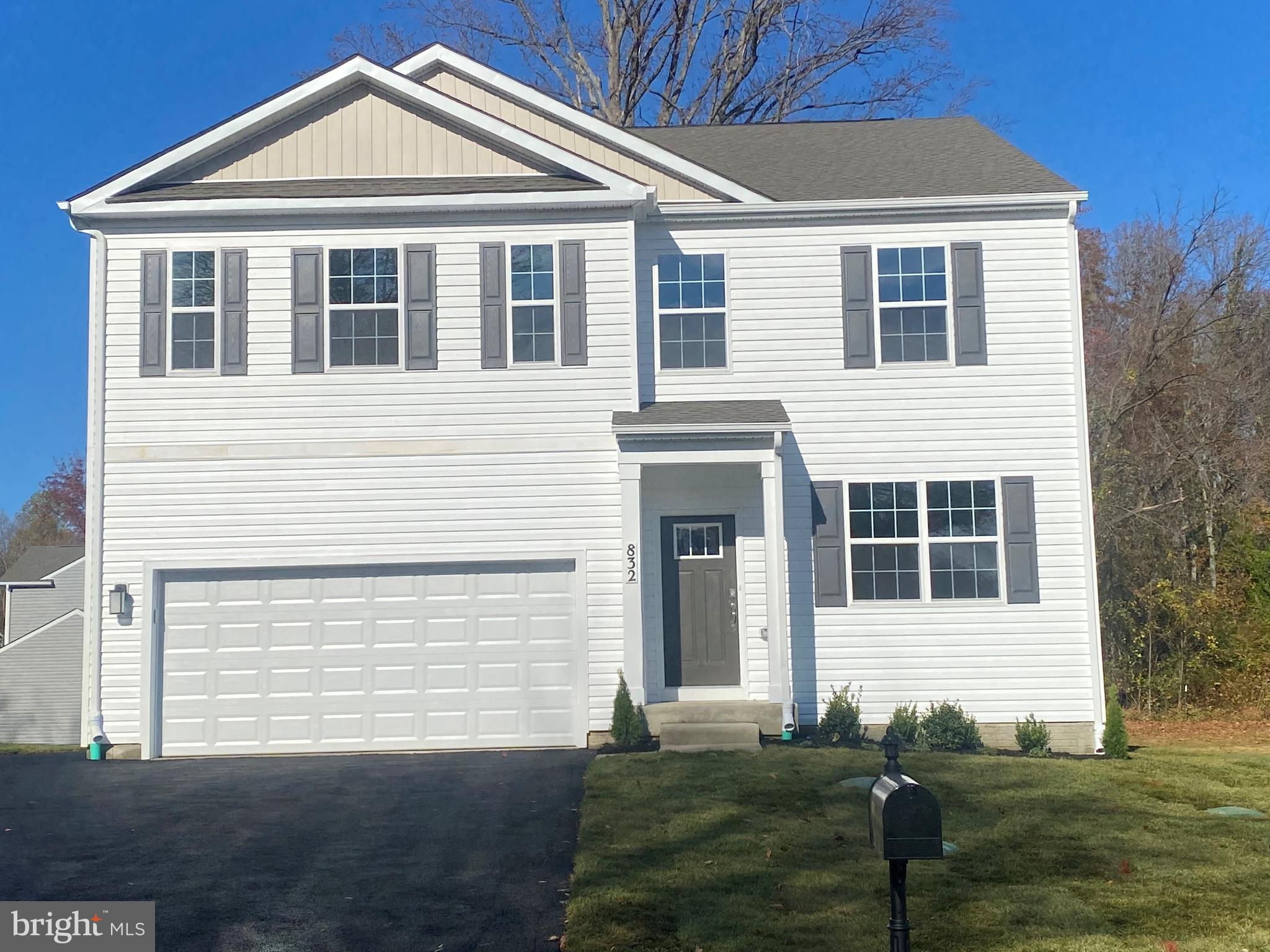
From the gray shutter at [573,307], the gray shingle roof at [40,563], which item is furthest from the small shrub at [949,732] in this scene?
the gray shingle roof at [40,563]

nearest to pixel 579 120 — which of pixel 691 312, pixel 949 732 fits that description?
pixel 691 312

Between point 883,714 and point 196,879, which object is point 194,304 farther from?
point 883,714

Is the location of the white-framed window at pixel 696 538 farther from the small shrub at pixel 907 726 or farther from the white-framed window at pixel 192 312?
the white-framed window at pixel 192 312

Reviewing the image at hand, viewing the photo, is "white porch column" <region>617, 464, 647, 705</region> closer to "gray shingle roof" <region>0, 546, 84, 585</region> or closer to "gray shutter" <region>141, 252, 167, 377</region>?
"gray shutter" <region>141, 252, 167, 377</region>

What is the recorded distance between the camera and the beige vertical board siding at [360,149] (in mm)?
13344

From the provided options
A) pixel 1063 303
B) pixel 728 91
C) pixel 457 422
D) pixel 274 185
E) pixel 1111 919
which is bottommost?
pixel 1111 919

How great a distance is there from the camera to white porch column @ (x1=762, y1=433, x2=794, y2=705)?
12586mm

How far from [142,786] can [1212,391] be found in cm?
1869

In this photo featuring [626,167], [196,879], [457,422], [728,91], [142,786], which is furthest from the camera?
[728,91]

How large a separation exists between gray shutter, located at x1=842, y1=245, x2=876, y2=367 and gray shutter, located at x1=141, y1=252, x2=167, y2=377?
300 inches

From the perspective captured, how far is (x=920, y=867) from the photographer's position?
7.27 metres

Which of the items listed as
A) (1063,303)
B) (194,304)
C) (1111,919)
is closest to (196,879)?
(1111,919)

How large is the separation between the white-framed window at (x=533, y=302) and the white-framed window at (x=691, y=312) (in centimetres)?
128

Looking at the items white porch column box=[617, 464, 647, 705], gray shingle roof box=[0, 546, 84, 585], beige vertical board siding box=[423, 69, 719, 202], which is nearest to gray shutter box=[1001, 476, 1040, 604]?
white porch column box=[617, 464, 647, 705]
